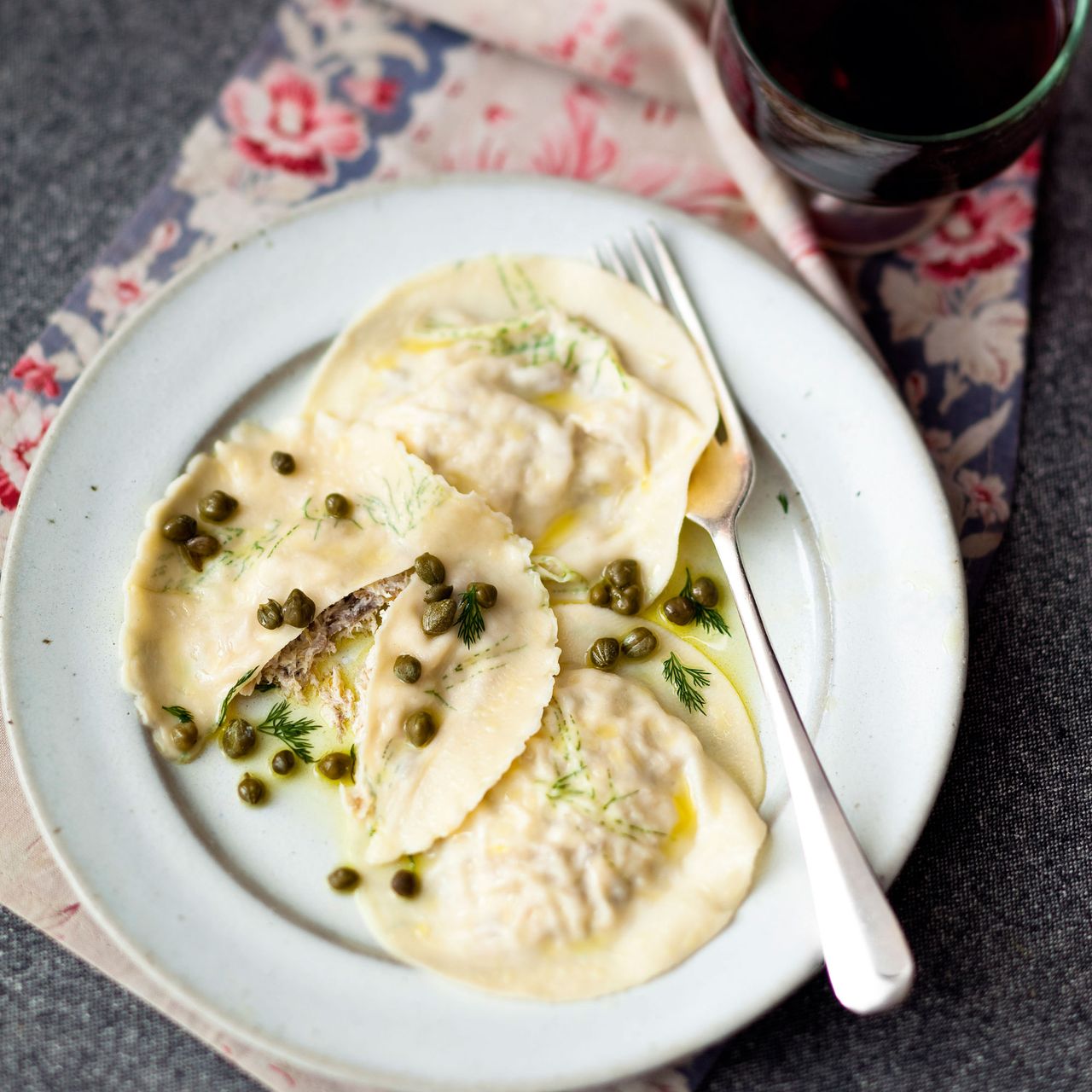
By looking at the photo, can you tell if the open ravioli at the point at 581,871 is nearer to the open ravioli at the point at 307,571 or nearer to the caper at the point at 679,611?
the open ravioli at the point at 307,571

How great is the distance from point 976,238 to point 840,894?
2.76m

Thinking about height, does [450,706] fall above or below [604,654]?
above

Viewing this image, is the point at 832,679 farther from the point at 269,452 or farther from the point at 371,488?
the point at 269,452

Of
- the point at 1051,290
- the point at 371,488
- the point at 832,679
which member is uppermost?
the point at 371,488

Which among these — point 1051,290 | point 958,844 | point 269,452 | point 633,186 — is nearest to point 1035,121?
point 1051,290

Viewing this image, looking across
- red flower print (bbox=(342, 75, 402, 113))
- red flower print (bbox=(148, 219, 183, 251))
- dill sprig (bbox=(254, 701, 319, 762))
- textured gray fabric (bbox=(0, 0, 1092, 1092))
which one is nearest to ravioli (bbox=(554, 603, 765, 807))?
textured gray fabric (bbox=(0, 0, 1092, 1092))

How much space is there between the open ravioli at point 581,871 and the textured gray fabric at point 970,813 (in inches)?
23.1

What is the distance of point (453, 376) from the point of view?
3.59 meters

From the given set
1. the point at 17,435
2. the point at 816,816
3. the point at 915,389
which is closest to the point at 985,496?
the point at 915,389

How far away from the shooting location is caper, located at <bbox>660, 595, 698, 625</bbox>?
3.40 metres

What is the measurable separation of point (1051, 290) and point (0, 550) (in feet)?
13.0

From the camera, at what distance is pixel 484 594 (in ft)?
10.8

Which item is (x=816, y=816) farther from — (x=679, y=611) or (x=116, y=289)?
(x=116, y=289)

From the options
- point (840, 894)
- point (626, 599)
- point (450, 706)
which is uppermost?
point (450, 706)
